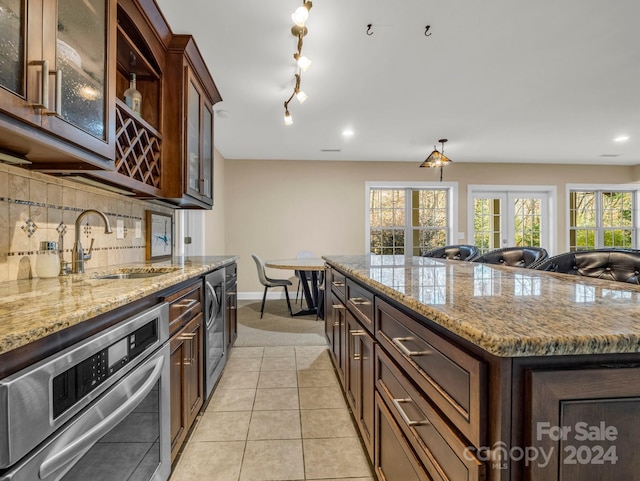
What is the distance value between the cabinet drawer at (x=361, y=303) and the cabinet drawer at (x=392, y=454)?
30cm

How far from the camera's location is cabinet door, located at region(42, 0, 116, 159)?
1.07 meters

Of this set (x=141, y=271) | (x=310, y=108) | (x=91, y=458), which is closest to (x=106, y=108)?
(x=141, y=271)

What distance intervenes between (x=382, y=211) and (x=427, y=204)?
34.3 inches

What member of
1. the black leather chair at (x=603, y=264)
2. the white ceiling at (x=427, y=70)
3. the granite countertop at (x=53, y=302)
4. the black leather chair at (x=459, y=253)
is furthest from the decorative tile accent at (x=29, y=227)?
the black leather chair at (x=459, y=253)

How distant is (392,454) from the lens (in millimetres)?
1092

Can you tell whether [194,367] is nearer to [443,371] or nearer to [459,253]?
[443,371]

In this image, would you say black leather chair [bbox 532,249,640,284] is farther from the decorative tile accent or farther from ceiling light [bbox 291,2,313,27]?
the decorative tile accent

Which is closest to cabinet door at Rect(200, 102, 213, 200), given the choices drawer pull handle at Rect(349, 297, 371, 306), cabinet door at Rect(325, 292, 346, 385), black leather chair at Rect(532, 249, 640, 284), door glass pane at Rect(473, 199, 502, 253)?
cabinet door at Rect(325, 292, 346, 385)

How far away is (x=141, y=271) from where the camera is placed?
2010 millimetres

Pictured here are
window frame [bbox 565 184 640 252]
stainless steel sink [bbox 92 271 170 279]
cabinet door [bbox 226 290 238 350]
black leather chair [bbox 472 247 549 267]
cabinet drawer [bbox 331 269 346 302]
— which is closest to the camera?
stainless steel sink [bbox 92 271 170 279]

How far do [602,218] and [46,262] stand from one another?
27.2 ft

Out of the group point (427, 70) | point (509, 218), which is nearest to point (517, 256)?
point (427, 70)

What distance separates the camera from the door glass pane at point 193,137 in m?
2.37

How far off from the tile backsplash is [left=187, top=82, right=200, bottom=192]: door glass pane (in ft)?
1.58
